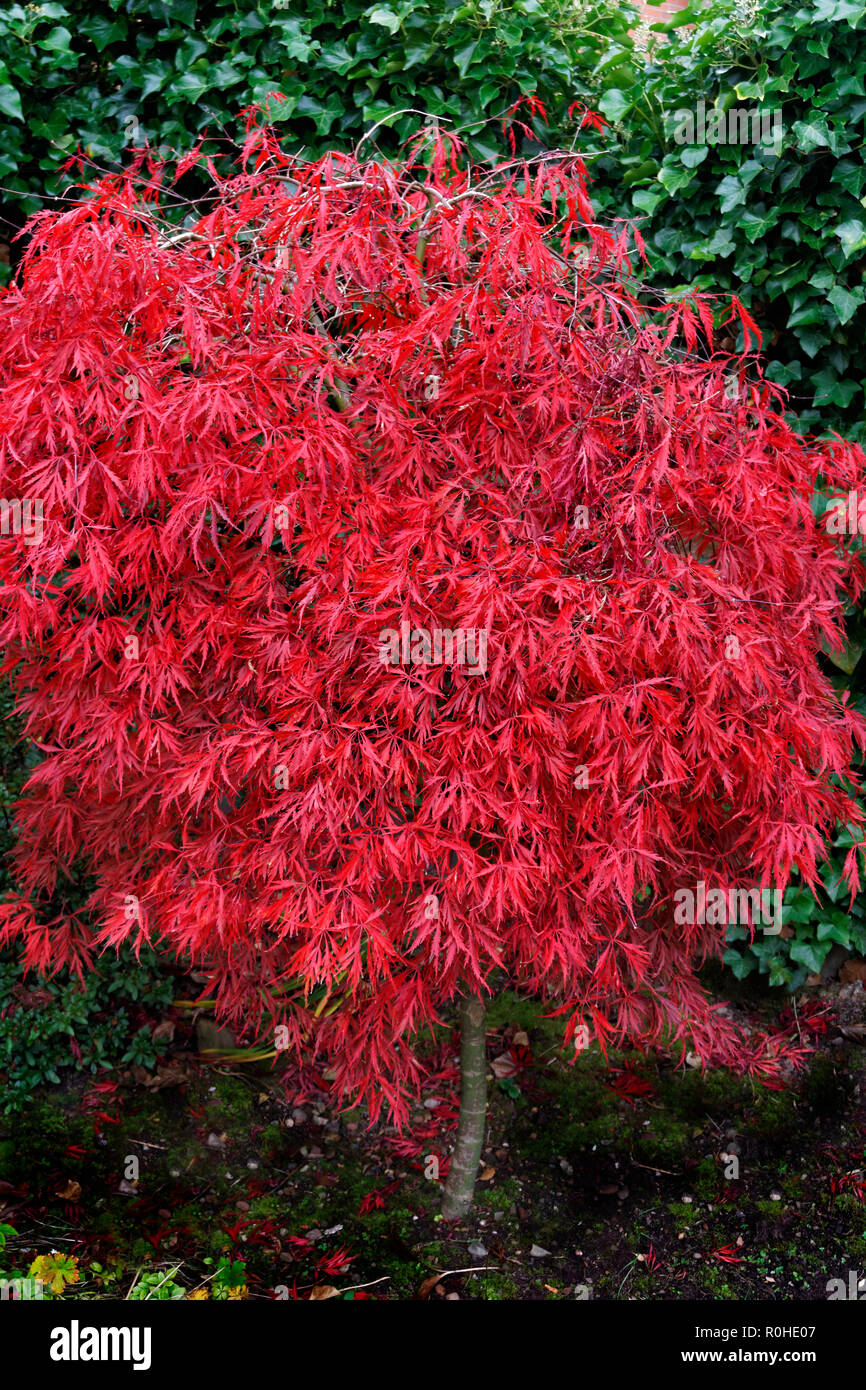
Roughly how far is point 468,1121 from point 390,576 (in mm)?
1675

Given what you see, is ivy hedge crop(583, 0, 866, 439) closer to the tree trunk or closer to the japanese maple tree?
the japanese maple tree

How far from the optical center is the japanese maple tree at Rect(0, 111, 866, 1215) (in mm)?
1685

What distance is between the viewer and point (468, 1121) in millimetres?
2602

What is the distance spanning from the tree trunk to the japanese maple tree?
631 mm

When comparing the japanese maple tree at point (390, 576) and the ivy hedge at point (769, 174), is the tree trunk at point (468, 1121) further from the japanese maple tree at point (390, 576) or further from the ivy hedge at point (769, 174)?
the ivy hedge at point (769, 174)

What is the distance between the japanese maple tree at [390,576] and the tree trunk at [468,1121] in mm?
631

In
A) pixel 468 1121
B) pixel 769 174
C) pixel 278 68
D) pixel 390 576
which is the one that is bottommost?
pixel 468 1121

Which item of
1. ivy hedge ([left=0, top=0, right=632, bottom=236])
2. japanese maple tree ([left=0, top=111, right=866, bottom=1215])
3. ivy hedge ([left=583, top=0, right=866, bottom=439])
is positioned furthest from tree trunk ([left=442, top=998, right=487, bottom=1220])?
ivy hedge ([left=0, top=0, right=632, bottom=236])

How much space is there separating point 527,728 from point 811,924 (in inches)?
84.4

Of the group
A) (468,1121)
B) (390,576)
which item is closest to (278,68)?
(390,576)

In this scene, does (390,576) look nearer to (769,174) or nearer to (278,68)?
(769,174)

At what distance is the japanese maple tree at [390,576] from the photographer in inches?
66.3

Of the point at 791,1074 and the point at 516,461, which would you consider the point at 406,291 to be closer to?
the point at 516,461

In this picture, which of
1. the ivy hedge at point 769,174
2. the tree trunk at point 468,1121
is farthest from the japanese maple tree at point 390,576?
the ivy hedge at point 769,174
